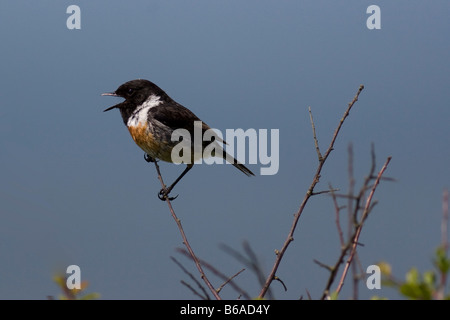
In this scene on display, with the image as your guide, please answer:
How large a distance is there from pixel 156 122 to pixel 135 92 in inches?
23.7

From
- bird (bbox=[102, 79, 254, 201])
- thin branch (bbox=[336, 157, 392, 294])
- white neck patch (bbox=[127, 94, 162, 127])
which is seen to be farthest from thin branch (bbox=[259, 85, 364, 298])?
white neck patch (bbox=[127, 94, 162, 127])

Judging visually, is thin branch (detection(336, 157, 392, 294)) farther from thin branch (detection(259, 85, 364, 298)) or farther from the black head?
the black head

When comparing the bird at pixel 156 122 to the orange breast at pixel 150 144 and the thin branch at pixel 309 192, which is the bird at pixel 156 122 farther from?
the thin branch at pixel 309 192

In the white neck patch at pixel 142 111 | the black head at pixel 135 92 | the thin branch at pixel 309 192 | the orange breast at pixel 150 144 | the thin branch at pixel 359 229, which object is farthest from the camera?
the black head at pixel 135 92

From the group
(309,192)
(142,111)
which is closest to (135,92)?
(142,111)

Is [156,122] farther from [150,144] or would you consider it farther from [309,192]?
[309,192]

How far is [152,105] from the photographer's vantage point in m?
5.64

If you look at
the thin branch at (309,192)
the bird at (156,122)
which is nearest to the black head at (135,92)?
the bird at (156,122)

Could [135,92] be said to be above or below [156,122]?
above

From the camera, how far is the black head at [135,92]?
5727 mm

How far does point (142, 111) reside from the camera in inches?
218

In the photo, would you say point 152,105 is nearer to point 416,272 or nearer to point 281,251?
point 281,251
